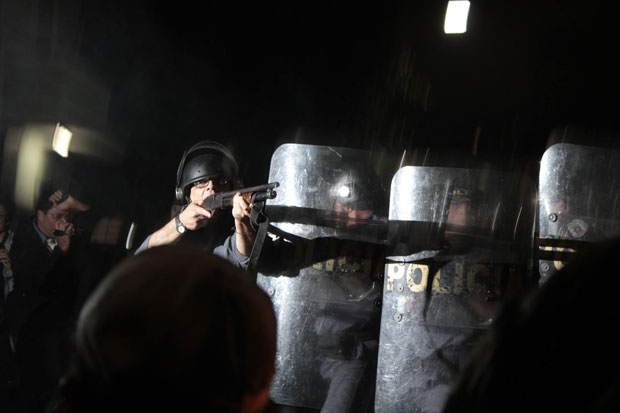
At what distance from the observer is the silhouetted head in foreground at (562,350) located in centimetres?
37

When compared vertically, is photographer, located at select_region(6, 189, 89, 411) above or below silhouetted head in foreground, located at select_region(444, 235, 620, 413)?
below

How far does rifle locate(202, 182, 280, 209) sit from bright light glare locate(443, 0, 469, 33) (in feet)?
4.53

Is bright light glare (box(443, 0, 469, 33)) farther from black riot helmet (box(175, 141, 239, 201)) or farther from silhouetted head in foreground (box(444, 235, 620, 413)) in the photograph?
silhouetted head in foreground (box(444, 235, 620, 413))

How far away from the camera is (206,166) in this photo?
2.95 metres

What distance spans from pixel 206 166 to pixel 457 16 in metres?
1.57

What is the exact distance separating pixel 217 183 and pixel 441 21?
161 centimetres

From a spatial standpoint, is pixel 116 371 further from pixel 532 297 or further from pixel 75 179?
pixel 75 179

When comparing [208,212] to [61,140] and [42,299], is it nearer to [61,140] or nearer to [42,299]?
[42,299]

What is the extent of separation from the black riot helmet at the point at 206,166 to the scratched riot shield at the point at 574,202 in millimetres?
1566

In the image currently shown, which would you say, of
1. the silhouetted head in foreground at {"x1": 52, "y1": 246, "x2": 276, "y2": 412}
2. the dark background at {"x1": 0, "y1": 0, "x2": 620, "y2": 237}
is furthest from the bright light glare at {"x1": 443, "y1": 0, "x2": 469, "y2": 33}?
the silhouetted head in foreground at {"x1": 52, "y1": 246, "x2": 276, "y2": 412}

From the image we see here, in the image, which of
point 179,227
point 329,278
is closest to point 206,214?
point 179,227

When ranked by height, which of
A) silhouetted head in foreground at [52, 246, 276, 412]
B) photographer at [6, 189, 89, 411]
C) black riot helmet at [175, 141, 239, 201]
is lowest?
photographer at [6, 189, 89, 411]

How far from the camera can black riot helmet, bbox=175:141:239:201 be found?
2936mm

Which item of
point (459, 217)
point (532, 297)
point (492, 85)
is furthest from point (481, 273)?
point (532, 297)
